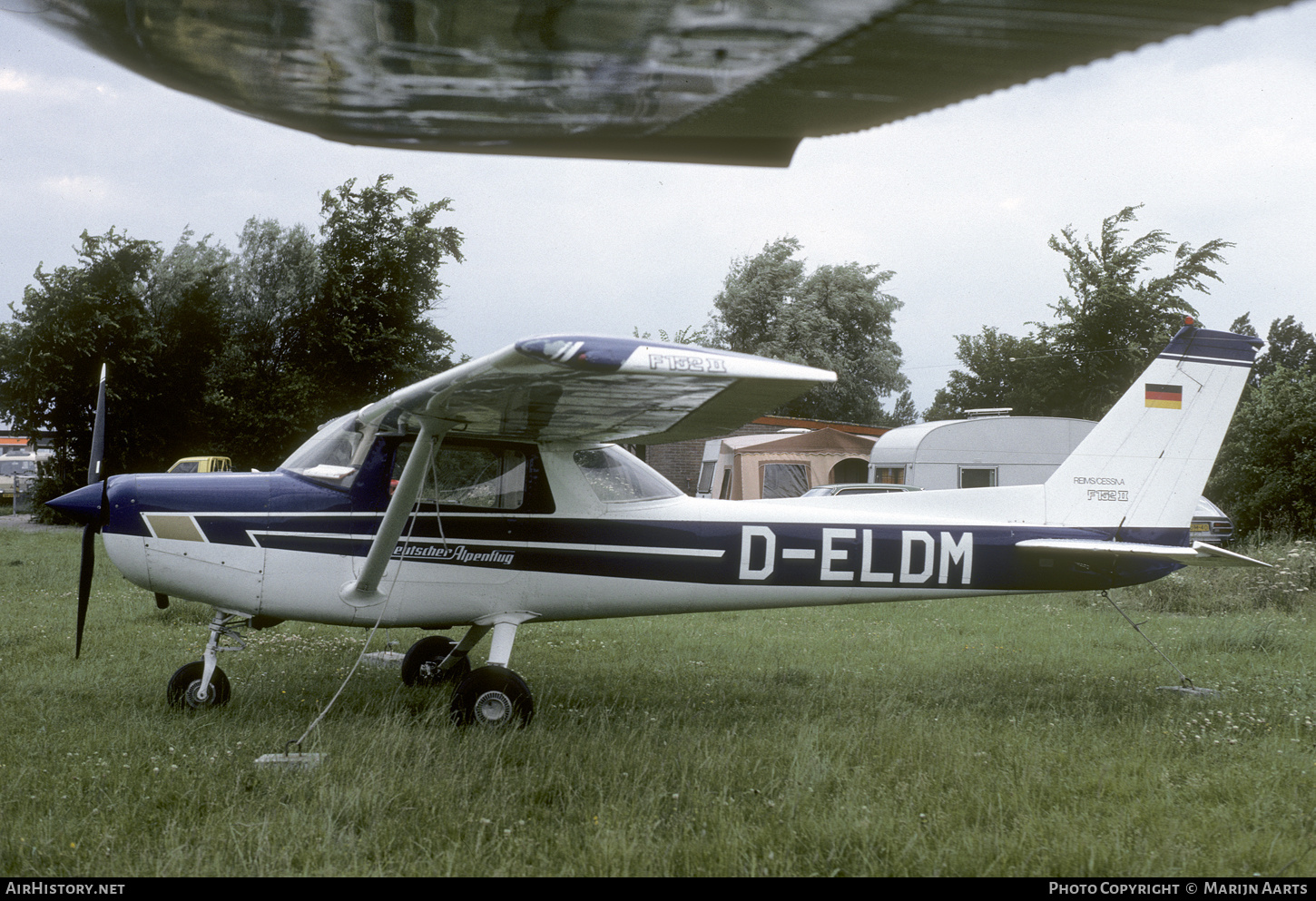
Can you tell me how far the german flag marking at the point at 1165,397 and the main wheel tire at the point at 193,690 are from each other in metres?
7.05

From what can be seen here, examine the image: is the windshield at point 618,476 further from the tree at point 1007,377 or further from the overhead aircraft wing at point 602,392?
the tree at point 1007,377

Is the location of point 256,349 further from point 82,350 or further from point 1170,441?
point 1170,441

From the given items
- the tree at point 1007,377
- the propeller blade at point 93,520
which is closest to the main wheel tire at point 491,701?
the propeller blade at point 93,520

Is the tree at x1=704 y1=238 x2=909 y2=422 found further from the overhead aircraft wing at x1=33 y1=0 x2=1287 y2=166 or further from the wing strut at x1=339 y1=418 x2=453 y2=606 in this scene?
the overhead aircraft wing at x1=33 y1=0 x2=1287 y2=166

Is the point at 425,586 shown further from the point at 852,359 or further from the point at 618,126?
the point at 852,359

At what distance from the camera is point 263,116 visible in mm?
1006

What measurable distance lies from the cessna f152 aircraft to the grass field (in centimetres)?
77

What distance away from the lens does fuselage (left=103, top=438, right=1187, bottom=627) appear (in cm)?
561

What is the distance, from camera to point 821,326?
31.5 metres

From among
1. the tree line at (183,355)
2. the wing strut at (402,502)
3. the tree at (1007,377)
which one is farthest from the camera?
the tree at (1007,377)

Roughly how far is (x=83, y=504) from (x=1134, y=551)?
7172 mm

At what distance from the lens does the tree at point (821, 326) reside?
64.7 ft

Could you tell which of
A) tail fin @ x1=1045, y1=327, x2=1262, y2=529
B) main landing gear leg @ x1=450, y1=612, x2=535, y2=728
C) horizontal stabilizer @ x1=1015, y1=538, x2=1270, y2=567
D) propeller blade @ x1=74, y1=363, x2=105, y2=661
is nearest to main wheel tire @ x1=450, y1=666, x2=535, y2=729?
main landing gear leg @ x1=450, y1=612, x2=535, y2=728

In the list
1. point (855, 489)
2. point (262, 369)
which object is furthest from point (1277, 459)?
point (262, 369)
